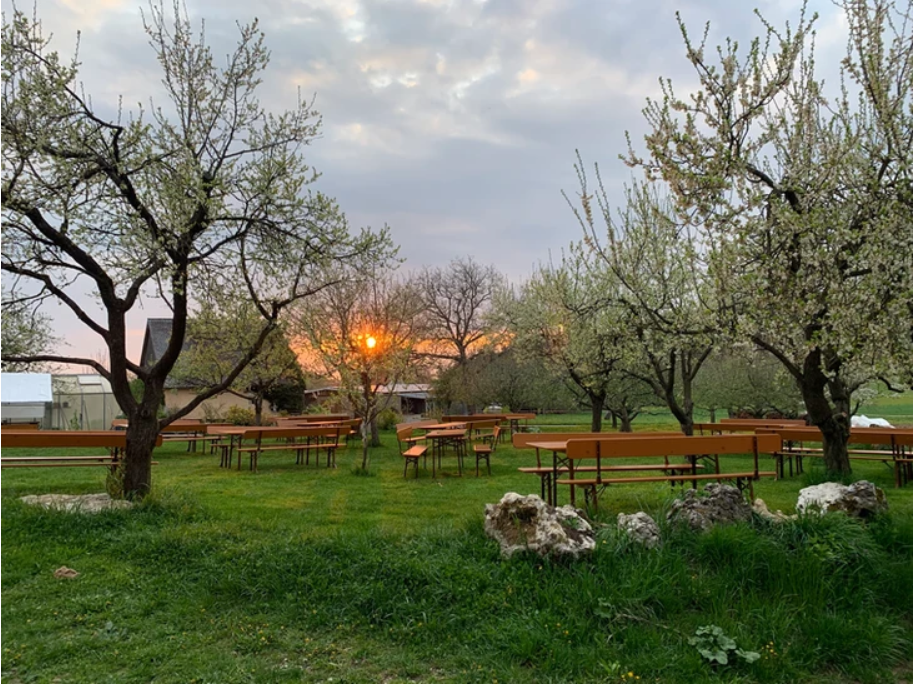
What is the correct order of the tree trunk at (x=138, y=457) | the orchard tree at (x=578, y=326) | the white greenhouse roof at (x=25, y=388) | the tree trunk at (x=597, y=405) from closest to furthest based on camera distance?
the tree trunk at (x=138, y=457) < the orchard tree at (x=578, y=326) < the tree trunk at (x=597, y=405) < the white greenhouse roof at (x=25, y=388)

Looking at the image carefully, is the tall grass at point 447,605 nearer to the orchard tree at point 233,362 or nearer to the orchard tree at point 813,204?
the orchard tree at point 813,204

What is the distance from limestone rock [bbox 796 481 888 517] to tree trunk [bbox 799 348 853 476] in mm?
1606

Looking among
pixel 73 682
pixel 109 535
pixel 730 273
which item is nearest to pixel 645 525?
pixel 730 273

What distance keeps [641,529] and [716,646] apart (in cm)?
140

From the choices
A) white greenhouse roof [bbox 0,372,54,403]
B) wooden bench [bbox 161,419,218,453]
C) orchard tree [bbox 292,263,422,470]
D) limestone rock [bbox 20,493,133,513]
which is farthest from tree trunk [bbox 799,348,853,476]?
white greenhouse roof [bbox 0,372,54,403]

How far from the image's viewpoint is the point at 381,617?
4512 mm

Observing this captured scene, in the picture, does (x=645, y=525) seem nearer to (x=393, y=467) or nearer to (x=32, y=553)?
(x=32, y=553)

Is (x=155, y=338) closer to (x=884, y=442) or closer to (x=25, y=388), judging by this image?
(x=25, y=388)

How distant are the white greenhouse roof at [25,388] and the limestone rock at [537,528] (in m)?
23.4

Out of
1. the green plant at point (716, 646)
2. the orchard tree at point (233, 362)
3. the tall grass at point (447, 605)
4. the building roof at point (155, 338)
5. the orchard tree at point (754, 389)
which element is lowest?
the green plant at point (716, 646)

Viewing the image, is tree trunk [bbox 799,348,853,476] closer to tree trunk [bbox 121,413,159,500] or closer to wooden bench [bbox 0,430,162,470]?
tree trunk [bbox 121,413,159,500]

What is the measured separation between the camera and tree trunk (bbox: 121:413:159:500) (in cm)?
724

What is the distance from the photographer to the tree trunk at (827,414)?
25.8ft

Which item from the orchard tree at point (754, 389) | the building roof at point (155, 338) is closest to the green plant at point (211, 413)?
the building roof at point (155, 338)
